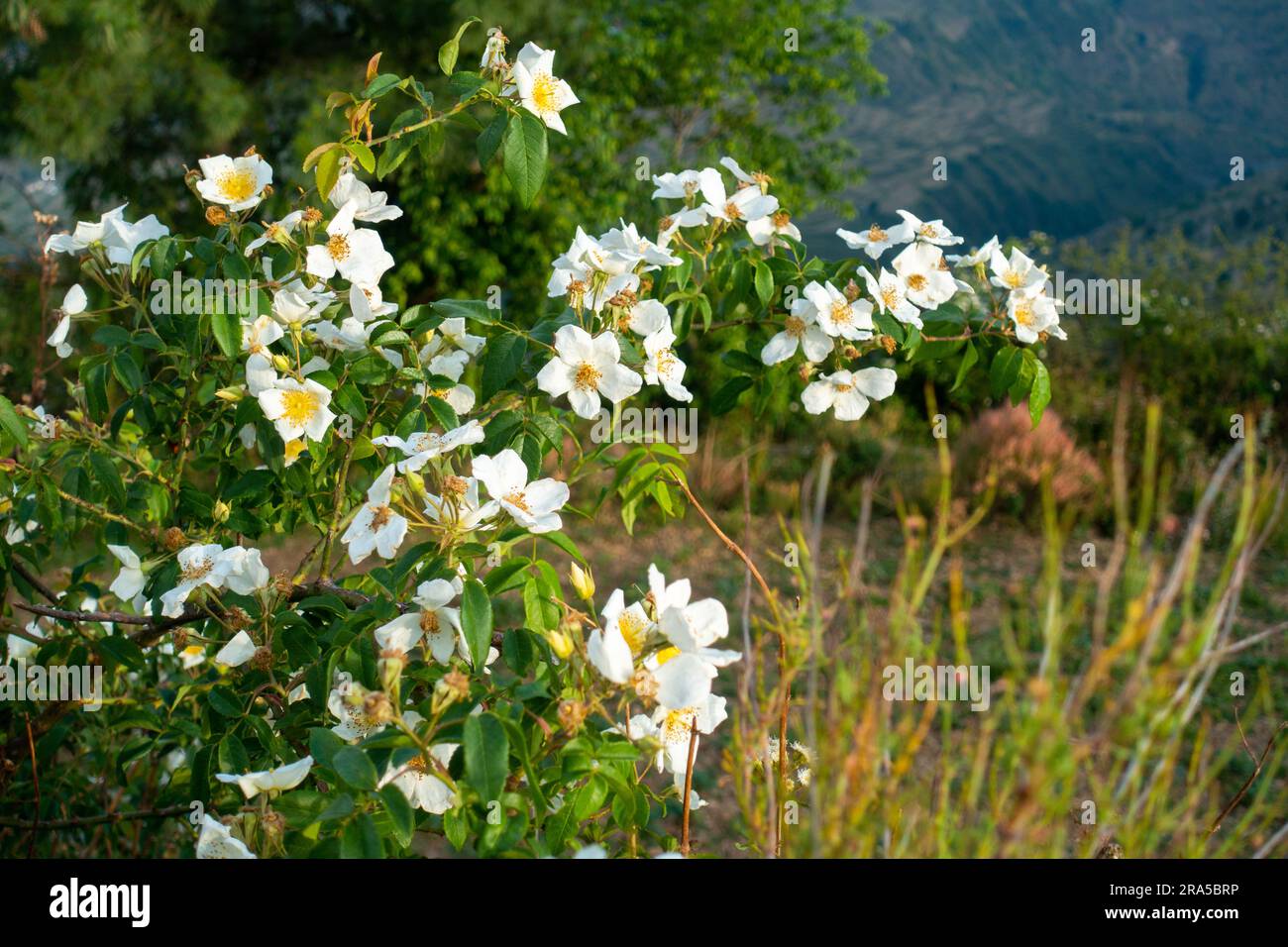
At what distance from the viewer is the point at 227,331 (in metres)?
1.44

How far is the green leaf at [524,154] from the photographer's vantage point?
4.69ft

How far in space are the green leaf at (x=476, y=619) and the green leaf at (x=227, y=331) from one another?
0.57 metres

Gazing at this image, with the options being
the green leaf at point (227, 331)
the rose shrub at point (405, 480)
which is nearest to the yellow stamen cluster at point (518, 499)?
the rose shrub at point (405, 480)

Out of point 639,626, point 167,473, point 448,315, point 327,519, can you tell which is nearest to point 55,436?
point 167,473

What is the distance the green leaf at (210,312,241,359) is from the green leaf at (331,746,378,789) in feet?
2.38

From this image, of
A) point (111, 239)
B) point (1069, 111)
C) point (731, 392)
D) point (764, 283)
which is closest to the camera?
point (111, 239)

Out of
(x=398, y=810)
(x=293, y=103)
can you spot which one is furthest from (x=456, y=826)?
(x=293, y=103)

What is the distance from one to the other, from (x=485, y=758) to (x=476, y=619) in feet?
0.73

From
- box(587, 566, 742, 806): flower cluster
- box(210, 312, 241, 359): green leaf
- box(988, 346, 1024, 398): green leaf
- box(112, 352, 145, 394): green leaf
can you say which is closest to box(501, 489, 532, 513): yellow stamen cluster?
box(587, 566, 742, 806): flower cluster

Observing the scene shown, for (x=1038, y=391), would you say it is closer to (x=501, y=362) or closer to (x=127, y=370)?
(x=501, y=362)

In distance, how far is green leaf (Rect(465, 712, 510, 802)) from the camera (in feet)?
2.88

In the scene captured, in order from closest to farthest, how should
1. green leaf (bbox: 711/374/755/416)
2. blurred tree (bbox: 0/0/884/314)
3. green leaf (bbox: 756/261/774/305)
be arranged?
green leaf (bbox: 756/261/774/305) → green leaf (bbox: 711/374/755/416) → blurred tree (bbox: 0/0/884/314)

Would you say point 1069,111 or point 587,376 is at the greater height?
point 1069,111

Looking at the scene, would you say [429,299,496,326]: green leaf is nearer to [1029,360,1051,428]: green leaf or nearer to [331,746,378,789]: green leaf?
[331,746,378,789]: green leaf
